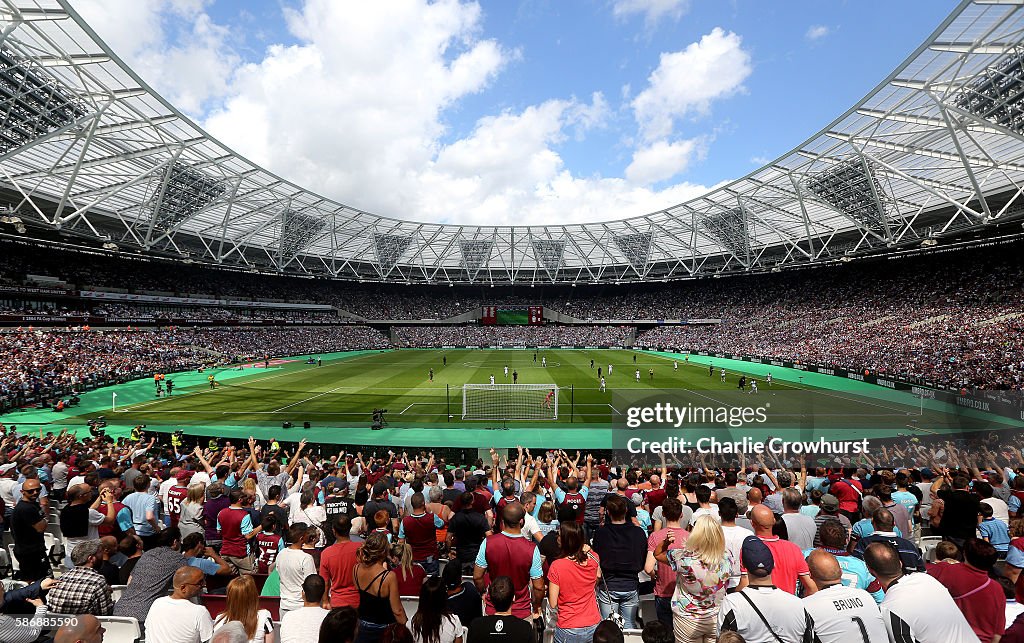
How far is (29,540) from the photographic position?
568 cm

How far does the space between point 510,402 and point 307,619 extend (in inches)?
962

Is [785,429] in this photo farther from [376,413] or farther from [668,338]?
[668,338]

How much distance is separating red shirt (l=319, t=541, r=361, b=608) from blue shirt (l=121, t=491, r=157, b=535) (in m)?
4.43

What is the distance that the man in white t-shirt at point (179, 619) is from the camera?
3660mm

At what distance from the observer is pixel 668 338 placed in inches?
2849

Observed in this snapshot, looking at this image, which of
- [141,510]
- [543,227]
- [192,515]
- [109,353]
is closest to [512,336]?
[543,227]

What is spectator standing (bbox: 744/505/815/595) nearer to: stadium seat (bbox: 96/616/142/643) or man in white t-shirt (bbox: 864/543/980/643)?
man in white t-shirt (bbox: 864/543/980/643)

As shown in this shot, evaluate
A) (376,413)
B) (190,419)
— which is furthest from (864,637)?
(190,419)

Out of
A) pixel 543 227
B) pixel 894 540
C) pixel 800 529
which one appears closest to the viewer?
pixel 894 540

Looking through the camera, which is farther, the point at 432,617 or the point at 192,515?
the point at 192,515

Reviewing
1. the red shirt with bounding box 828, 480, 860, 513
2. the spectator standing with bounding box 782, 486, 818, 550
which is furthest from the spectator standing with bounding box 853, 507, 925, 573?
the red shirt with bounding box 828, 480, 860, 513

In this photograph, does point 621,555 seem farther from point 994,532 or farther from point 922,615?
point 994,532

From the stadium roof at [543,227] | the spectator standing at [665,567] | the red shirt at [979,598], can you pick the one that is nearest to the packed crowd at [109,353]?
the stadium roof at [543,227]

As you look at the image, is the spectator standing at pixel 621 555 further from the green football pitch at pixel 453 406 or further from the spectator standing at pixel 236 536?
the green football pitch at pixel 453 406
